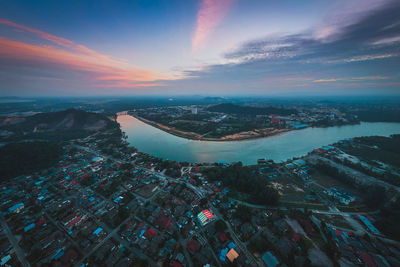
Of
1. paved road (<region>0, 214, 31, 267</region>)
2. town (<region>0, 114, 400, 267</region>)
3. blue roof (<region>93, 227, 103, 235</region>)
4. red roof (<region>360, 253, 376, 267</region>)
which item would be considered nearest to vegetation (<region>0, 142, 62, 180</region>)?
town (<region>0, 114, 400, 267</region>)

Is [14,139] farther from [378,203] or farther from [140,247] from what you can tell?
[378,203]

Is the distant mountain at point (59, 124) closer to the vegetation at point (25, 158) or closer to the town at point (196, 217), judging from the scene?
the vegetation at point (25, 158)

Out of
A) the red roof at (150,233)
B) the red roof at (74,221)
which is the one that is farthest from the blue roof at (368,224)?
the red roof at (74,221)

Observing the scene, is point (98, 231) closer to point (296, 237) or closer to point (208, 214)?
point (208, 214)

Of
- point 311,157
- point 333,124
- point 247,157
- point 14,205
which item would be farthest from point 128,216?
point 333,124

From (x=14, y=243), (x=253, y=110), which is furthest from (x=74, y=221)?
(x=253, y=110)

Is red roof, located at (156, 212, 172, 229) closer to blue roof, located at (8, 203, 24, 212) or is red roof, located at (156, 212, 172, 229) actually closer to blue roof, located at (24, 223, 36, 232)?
blue roof, located at (24, 223, 36, 232)
